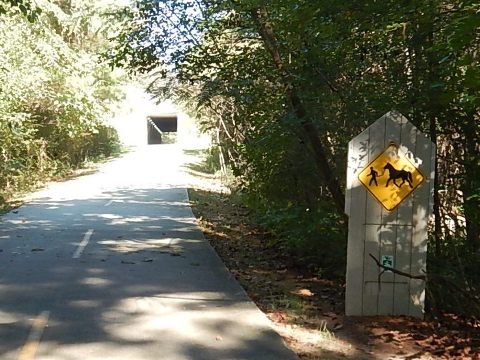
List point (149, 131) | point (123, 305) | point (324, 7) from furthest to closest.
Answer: point (149, 131), point (123, 305), point (324, 7)

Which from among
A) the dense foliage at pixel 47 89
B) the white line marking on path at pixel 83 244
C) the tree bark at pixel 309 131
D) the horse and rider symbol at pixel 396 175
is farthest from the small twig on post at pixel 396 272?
the dense foliage at pixel 47 89

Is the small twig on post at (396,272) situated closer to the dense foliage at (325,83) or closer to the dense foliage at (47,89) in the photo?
the dense foliage at (325,83)

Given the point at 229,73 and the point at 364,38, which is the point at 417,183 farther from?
the point at 229,73

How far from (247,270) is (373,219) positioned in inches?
150

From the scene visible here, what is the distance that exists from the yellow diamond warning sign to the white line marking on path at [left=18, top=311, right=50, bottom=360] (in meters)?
3.82

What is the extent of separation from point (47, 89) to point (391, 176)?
21.7 metres

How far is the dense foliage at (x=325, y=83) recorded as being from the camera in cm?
702

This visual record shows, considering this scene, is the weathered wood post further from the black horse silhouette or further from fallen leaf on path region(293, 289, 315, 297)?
fallen leaf on path region(293, 289, 315, 297)

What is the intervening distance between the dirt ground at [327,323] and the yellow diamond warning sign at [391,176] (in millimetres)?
1433

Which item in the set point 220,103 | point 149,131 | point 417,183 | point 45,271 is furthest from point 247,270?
point 149,131

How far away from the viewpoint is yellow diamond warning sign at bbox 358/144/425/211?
712 cm

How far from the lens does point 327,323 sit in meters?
7.24

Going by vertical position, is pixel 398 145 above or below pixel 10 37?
below

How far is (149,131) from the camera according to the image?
79.7 metres
